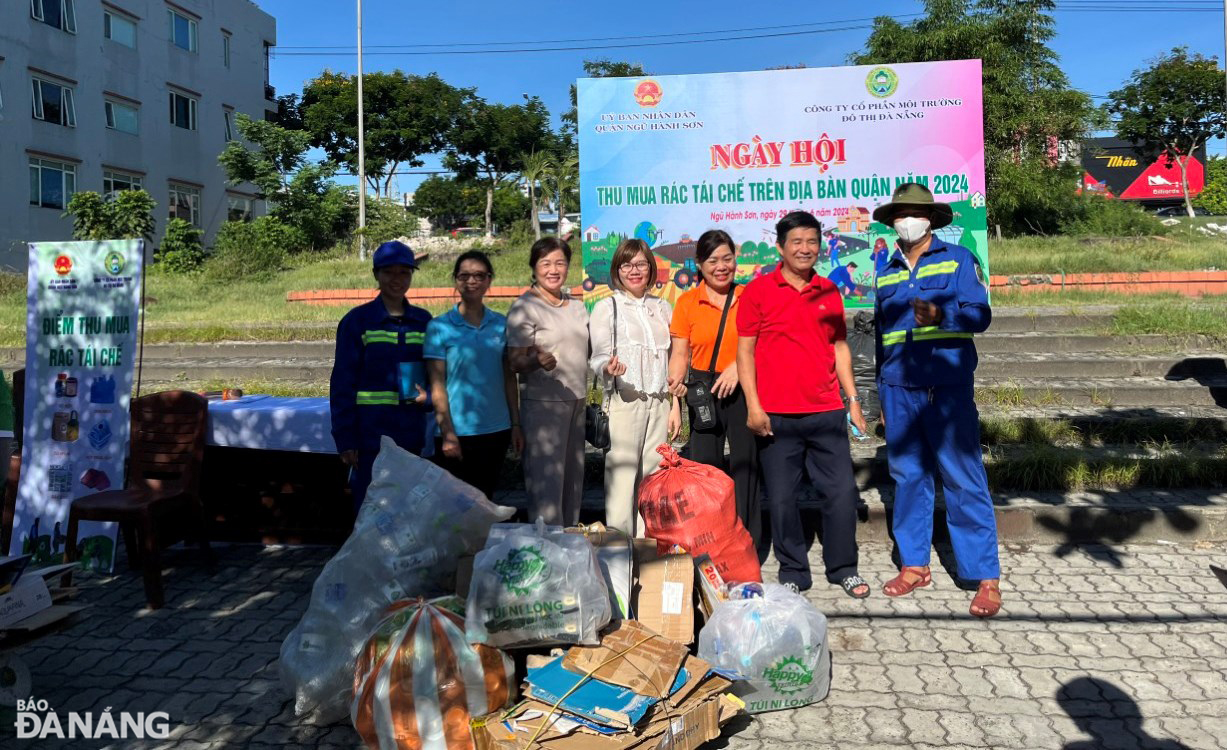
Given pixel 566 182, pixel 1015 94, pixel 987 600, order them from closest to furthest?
pixel 987 600
pixel 1015 94
pixel 566 182

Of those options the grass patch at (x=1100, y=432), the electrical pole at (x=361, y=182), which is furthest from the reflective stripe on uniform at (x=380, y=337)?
the electrical pole at (x=361, y=182)

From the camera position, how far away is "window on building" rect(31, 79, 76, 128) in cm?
2473

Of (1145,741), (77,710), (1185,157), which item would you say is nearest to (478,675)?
(77,710)

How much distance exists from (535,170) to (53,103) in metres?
14.2

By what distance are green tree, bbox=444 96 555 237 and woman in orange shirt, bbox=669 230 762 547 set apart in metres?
32.1

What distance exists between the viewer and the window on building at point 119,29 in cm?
2727

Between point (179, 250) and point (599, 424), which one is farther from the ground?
point (179, 250)

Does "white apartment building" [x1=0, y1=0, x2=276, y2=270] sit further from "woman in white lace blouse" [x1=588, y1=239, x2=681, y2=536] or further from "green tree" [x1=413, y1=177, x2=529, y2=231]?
"woman in white lace blouse" [x1=588, y1=239, x2=681, y2=536]

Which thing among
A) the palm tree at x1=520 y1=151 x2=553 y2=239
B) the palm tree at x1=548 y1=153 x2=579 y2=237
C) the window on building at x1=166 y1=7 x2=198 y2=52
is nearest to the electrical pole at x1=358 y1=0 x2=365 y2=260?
the palm tree at x1=520 y1=151 x2=553 y2=239

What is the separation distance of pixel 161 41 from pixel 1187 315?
100 ft

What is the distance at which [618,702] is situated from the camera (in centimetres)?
284

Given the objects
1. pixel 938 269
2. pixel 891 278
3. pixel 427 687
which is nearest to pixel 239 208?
pixel 891 278

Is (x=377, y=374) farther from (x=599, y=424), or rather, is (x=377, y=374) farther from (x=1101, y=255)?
(x=1101, y=255)

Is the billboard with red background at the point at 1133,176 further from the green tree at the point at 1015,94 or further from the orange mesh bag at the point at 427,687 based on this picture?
the orange mesh bag at the point at 427,687
